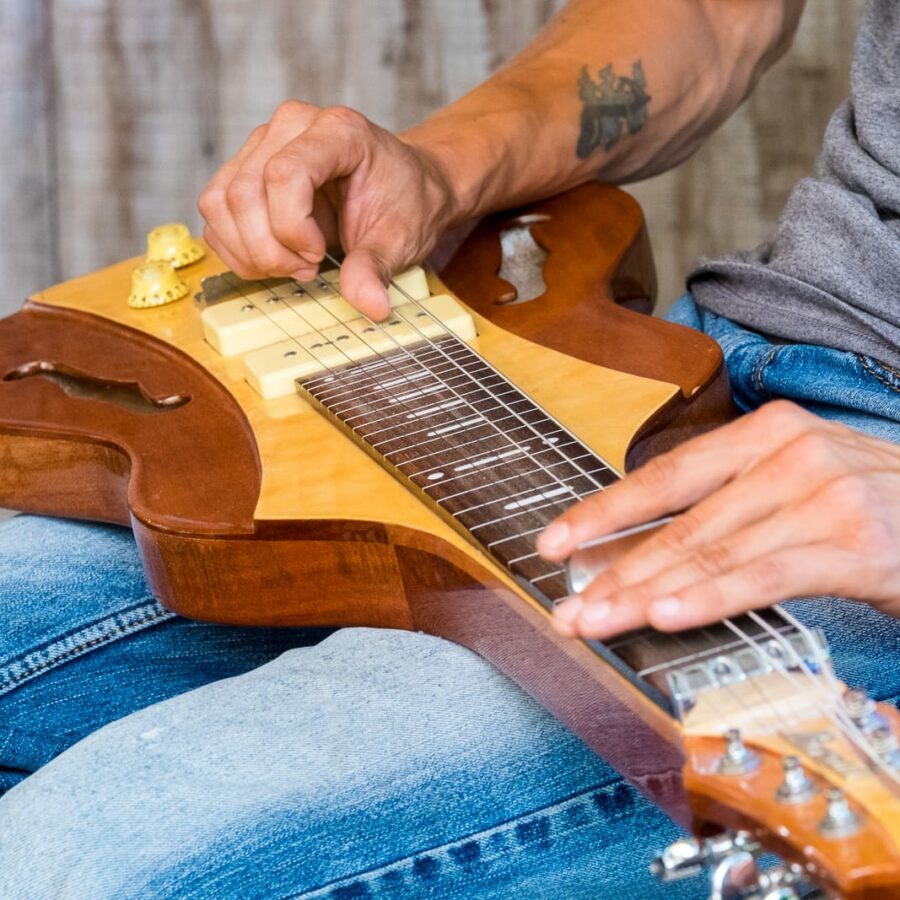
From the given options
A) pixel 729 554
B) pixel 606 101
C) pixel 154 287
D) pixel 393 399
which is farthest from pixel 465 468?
pixel 606 101

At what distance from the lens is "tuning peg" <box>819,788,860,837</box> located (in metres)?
0.51

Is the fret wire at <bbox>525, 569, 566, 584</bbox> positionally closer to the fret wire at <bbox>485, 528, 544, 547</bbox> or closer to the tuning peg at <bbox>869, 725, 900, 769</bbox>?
the fret wire at <bbox>485, 528, 544, 547</bbox>

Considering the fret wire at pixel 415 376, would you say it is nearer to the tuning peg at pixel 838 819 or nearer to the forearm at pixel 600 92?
the forearm at pixel 600 92

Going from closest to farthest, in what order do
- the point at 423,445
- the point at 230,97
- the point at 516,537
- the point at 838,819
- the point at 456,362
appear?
the point at 838,819
the point at 516,537
the point at 423,445
the point at 456,362
the point at 230,97

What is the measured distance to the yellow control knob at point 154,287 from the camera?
115 centimetres

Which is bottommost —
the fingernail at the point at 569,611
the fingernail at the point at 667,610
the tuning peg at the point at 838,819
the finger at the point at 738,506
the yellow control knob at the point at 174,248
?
the yellow control knob at the point at 174,248

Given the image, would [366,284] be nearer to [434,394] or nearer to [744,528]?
[434,394]

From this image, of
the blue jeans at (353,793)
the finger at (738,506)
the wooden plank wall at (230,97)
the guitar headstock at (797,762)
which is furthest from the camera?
the wooden plank wall at (230,97)

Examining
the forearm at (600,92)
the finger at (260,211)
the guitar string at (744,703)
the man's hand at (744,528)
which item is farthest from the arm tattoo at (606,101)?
the guitar string at (744,703)

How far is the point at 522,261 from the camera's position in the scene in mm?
1160

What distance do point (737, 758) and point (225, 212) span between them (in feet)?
2.15

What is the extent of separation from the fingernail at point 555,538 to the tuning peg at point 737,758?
0.11 meters

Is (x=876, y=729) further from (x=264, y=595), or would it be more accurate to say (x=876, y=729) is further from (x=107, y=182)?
(x=107, y=182)

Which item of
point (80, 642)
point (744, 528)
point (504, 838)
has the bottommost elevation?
point (80, 642)
